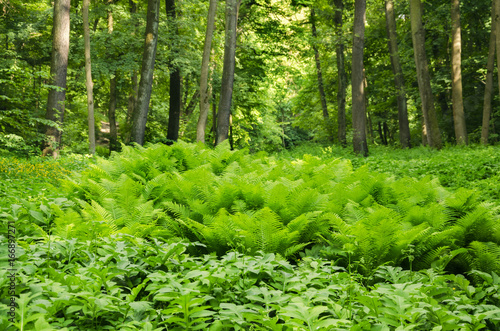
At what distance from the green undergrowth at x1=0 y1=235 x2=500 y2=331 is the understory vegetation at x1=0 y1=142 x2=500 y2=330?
10mm

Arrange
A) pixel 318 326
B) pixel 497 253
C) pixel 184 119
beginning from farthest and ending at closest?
1. pixel 184 119
2. pixel 497 253
3. pixel 318 326

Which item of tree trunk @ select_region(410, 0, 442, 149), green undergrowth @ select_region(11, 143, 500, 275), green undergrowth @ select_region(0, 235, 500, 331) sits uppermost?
tree trunk @ select_region(410, 0, 442, 149)

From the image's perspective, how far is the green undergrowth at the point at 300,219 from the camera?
3.03 metres

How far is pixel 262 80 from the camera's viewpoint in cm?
2092

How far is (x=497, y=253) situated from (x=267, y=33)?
18.0m

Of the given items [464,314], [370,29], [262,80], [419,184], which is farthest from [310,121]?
[464,314]

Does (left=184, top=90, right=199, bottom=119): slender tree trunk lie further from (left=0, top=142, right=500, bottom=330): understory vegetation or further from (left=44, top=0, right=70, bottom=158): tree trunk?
(left=0, top=142, right=500, bottom=330): understory vegetation

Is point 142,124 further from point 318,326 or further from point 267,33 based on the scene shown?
point 318,326

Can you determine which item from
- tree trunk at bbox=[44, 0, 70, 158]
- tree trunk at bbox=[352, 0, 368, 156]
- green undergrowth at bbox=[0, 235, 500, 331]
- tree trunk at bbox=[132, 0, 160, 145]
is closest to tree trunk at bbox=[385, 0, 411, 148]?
tree trunk at bbox=[352, 0, 368, 156]

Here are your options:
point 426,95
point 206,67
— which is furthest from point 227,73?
point 426,95

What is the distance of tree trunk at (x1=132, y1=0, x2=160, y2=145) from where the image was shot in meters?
14.6

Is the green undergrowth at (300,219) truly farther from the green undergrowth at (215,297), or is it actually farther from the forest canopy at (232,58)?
the forest canopy at (232,58)

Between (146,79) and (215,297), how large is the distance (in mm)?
13698

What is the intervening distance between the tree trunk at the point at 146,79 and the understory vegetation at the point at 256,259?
9584mm
